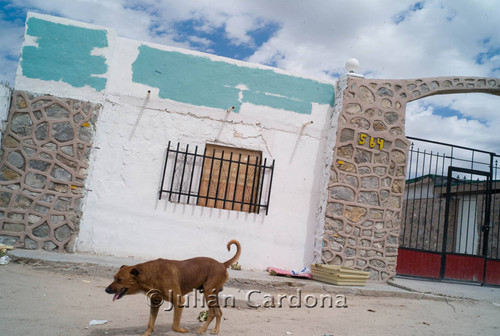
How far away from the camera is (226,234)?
6.70m

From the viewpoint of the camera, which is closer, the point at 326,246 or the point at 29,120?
the point at 29,120

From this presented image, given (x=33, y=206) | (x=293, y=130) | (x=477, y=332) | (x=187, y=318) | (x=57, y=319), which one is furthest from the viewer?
(x=293, y=130)

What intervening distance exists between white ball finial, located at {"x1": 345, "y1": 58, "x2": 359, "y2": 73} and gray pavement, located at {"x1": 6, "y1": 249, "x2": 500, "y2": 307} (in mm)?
3893

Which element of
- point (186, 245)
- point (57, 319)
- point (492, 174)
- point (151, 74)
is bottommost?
point (57, 319)

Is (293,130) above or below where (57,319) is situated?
above

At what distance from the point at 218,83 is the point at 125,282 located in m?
4.47

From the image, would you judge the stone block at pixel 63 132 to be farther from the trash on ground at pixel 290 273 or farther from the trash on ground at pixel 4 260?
the trash on ground at pixel 290 273

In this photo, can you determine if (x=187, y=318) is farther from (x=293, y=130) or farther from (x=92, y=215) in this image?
(x=293, y=130)

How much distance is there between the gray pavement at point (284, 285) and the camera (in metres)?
5.58

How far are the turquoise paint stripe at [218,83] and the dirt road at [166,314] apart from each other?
3.21 meters

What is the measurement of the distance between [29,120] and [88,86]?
104cm

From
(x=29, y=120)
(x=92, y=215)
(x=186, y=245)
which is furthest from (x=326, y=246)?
(x=29, y=120)

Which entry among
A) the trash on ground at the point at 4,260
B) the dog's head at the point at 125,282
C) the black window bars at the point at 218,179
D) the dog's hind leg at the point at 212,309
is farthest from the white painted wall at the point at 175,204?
the dog's head at the point at 125,282

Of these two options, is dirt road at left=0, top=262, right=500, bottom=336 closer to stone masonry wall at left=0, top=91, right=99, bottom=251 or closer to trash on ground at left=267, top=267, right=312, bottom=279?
trash on ground at left=267, top=267, right=312, bottom=279
